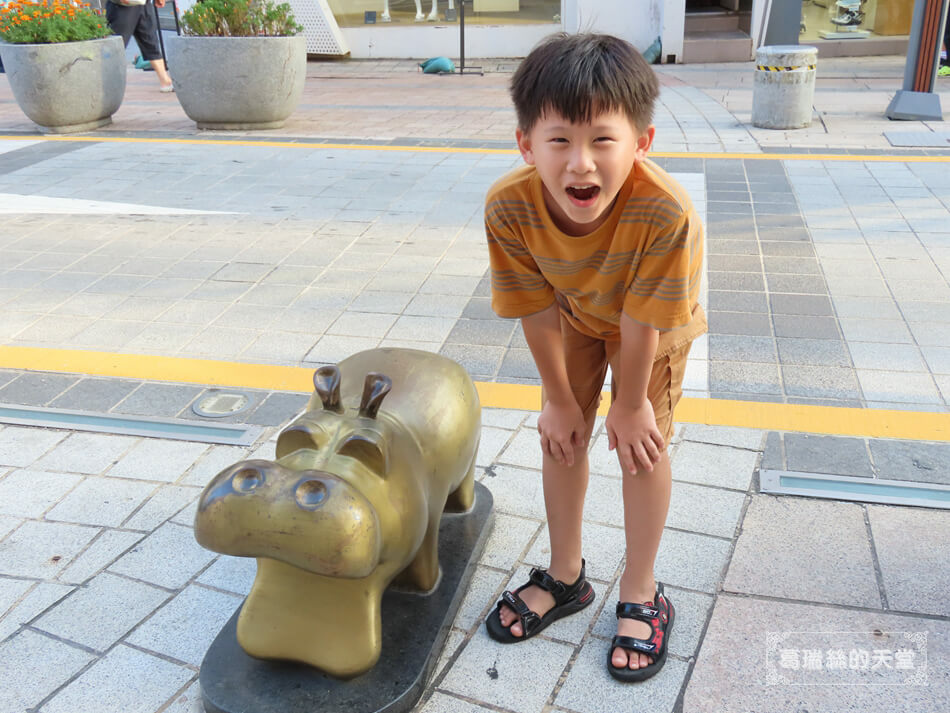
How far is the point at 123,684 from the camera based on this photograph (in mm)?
2172

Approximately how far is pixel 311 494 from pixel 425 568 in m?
0.66

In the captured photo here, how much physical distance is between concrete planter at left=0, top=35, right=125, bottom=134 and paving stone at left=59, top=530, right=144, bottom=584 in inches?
285

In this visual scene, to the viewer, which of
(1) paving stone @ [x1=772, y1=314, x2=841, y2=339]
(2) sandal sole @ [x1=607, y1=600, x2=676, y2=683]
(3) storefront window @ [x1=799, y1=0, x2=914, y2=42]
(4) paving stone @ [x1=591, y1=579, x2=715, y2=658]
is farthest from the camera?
(3) storefront window @ [x1=799, y1=0, x2=914, y2=42]

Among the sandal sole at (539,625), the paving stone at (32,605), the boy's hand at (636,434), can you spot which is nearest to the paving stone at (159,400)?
the paving stone at (32,605)

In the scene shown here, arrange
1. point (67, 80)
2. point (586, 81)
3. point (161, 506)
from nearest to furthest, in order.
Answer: point (586, 81), point (161, 506), point (67, 80)

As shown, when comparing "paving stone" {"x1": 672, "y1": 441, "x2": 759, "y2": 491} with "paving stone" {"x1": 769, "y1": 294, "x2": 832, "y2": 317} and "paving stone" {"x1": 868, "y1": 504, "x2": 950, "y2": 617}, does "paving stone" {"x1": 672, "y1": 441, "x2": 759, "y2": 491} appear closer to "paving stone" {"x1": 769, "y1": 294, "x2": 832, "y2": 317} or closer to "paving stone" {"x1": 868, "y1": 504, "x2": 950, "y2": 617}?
"paving stone" {"x1": 868, "y1": 504, "x2": 950, "y2": 617}

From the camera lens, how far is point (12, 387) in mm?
3770

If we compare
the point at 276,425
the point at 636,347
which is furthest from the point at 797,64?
the point at 636,347

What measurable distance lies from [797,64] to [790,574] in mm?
6724

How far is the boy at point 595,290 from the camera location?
1725mm

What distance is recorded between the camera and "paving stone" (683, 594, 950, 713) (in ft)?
6.75

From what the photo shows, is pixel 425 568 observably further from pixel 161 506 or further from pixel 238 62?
pixel 238 62

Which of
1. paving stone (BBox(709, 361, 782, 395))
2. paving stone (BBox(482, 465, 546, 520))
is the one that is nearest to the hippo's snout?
paving stone (BBox(482, 465, 546, 520))

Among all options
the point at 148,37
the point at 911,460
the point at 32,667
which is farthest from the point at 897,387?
the point at 148,37
